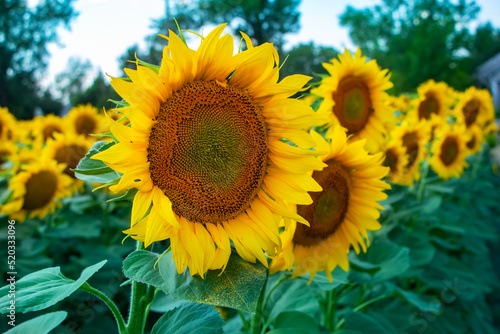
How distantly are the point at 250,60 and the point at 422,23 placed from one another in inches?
960

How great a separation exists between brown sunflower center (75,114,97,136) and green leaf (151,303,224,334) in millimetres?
4200

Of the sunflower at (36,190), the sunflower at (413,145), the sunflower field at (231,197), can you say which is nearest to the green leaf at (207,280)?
the sunflower field at (231,197)

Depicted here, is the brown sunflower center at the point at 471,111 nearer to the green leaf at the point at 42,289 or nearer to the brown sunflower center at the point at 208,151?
the brown sunflower center at the point at 208,151

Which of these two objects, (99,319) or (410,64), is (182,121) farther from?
(410,64)

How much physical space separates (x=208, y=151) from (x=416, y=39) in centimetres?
2237

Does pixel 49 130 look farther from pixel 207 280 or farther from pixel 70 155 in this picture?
pixel 207 280

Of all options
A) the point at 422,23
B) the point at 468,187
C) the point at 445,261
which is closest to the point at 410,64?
the point at 422,23

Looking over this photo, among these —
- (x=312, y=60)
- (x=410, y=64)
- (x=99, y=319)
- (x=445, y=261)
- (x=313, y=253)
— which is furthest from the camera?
(x=410, y=64)

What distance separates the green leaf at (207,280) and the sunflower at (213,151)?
3 centimetres

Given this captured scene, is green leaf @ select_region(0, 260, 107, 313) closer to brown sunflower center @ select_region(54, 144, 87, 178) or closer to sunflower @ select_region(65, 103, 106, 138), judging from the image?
brown sunflower center @ select_region(54, 144, 87, 178)

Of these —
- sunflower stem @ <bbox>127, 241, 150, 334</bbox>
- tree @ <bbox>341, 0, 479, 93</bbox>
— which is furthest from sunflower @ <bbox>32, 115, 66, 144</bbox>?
tree @ <bbox>341, 0, 479, 93</bbox>

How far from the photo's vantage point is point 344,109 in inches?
85.3

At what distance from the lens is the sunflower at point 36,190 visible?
8.97 feet

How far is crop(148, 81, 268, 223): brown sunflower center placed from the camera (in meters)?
0.95
